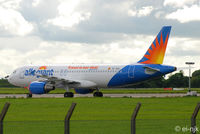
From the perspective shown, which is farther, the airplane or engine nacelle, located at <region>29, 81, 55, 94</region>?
engine nacelle, located at <region>29, 81, 55, 94</region>

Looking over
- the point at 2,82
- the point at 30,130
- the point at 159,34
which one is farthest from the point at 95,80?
the point at 2,82

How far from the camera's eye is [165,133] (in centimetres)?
1677

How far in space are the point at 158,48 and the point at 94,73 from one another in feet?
25.4

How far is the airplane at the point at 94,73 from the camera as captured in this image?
4809 centimetres

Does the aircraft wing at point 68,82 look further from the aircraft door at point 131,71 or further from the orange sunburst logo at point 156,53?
the orange sunburst logo at point 156,53

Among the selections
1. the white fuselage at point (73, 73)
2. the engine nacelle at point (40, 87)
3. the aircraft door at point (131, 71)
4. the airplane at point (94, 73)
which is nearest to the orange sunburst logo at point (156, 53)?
the airplane at point (94, 73)

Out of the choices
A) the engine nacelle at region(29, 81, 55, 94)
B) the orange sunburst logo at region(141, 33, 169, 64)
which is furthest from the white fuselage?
the orange sunburst logo at region(141, 33, 169, 64)

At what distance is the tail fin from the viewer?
48031 millimetres

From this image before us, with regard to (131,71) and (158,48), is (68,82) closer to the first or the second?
(131,71)

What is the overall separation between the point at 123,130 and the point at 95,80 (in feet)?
114

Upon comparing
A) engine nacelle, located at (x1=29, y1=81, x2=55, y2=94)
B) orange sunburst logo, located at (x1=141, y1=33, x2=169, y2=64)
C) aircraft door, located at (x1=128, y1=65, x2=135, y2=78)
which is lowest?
engine nacelle, located at (x1=29, y1=81, x2=55, y2=94)

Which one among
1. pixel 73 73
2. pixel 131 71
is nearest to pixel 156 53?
pixel 131 71

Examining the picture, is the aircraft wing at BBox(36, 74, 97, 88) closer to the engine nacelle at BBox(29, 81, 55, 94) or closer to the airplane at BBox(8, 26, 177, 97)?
the airplane at BBox(8, 26, 177, 97)

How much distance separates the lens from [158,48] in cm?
4825
